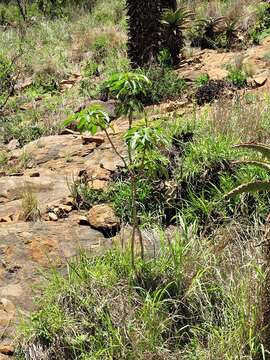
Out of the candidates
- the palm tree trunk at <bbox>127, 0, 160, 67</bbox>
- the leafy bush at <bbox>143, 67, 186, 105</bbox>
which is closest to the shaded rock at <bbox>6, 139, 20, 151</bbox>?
the leafy bush at <bbox>143, 67, 186, 105</bbox>

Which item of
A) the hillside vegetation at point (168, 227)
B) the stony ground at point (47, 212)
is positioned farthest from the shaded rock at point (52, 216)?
the hillside vegetation at point (168, 227)

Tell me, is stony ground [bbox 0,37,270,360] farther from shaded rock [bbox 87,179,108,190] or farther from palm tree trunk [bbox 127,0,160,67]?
palm tree trunk [bbox 127,0,160,67]

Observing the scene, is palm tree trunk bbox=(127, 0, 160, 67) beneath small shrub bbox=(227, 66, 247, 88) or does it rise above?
above

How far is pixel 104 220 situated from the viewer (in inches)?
155

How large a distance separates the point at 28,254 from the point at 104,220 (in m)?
0.66

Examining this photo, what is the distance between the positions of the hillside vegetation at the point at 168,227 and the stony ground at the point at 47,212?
8cm

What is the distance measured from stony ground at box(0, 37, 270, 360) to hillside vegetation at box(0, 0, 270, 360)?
0.08 meters

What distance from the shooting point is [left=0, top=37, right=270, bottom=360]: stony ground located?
3.20 m

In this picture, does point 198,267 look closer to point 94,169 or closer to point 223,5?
point 94,169

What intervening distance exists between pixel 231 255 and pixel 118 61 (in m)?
7.01

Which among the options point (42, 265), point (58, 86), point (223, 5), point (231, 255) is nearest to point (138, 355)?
point (231, 255)

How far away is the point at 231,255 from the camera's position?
3.10m

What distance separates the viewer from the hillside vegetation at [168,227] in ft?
8.77

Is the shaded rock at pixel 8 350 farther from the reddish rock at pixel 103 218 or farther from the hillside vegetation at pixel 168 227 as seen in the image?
the reddish rock at pixel 103 218
